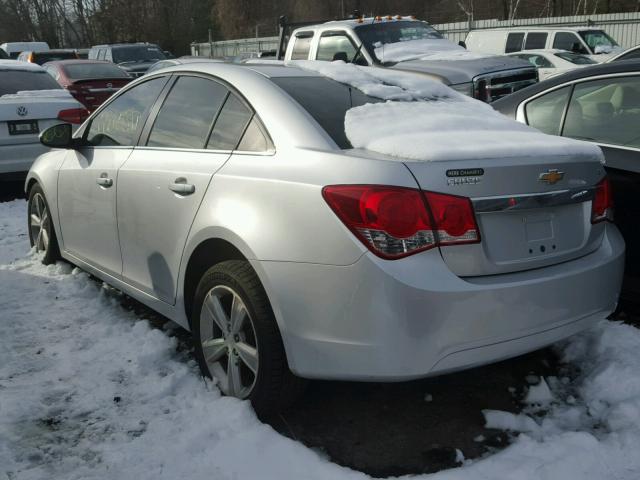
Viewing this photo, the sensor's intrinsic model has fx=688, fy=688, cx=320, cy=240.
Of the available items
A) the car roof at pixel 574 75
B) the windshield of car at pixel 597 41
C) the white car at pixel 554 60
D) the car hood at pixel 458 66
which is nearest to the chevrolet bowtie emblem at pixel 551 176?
the car roof at pixel 574 75

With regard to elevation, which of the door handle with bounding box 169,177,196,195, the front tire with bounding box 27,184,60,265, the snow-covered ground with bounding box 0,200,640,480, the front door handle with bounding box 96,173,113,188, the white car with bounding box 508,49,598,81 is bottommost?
the snow-covered ground with bounding box 0,200,640,480

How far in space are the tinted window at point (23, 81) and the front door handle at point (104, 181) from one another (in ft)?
16.9

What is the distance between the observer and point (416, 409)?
3.22 metres

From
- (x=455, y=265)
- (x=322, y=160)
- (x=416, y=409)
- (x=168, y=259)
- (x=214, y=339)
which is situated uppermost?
(x=322, y=160)

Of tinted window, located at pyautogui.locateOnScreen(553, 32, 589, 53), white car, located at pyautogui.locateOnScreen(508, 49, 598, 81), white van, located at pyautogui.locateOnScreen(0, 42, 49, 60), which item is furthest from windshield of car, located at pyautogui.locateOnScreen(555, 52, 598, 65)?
white van, located at pyautogui.locateOnScreen(0, 42, 49, 60)

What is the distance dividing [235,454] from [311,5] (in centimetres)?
5451

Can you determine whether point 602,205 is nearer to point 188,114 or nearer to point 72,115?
point 188,114

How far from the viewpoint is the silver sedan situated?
Result: 258cm

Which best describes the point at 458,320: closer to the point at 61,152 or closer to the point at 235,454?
the point at 235,454

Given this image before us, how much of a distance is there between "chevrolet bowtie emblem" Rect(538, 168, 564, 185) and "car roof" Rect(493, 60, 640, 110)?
1591 millimetres

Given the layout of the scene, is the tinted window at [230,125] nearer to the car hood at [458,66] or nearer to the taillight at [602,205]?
the taillight at [602,205]

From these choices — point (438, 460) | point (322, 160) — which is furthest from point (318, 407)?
point (322, 160)

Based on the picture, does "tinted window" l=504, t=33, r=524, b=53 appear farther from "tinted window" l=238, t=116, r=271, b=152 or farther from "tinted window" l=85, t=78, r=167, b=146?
"tinted window" l=238, t=116, r=271, b=152

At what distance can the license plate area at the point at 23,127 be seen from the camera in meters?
8.05
